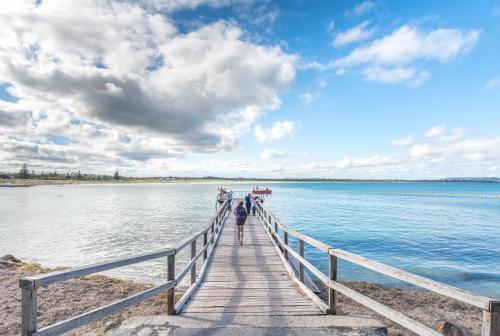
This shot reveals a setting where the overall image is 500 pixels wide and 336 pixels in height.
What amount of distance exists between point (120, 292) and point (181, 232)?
13.5 m

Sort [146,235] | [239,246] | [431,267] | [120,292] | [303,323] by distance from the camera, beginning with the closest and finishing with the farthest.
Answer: [303,323], [120,292], [239,246], [431,267], [146,235]

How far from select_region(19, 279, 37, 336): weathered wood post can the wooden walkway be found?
2.52m

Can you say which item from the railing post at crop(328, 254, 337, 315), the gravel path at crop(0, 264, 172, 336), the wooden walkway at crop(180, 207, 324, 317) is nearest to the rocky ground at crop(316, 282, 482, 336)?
the wooden walkway at crop(180, 207, 324, 317)

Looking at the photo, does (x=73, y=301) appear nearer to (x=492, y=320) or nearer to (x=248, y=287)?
(x=248, y=287)

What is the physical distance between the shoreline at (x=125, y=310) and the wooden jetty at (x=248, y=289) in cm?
235

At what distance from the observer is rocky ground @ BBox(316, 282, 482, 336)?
795 cm

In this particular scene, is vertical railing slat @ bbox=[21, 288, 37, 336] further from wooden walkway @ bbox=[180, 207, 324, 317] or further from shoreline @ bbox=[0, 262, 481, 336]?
shoreline @ bbox=[0, 262, 481, 336]

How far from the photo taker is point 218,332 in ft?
12.8

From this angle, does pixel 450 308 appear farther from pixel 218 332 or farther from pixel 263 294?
pixel 218 332

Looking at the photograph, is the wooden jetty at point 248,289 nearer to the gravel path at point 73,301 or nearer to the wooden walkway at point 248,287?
the wooden walkway at point 248,287

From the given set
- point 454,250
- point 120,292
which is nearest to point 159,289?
point 120,292

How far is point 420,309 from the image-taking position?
30.4ft

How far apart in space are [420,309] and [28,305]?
11.0 metres

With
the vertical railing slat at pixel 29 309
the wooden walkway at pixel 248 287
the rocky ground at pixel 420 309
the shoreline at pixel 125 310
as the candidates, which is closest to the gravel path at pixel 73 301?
the shoreline at pixel 125 310
